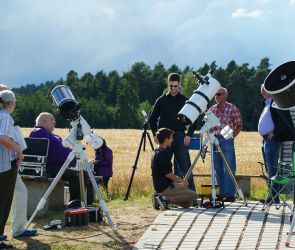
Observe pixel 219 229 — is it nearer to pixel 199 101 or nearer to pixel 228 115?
pixel 199 101

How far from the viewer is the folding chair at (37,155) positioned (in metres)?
9.98

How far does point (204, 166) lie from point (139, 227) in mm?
11389

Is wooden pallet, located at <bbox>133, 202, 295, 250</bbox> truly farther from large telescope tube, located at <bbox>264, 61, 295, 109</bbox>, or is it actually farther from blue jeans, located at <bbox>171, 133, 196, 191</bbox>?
large telescope tube, located at <bbox>264, 61, 295, 109</bbox>

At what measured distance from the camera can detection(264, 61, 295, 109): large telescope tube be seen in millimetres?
6488

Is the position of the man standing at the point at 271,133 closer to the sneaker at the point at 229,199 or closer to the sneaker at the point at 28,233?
the sneaker at the point at 229,199

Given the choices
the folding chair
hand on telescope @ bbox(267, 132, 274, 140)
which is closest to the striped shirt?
the folding chair

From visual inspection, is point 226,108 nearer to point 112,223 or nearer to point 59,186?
point 59,186

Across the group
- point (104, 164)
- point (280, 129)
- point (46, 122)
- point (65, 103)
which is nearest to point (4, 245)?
point (65, 103)

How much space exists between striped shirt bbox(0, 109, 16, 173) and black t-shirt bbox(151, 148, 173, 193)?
274 centimetres

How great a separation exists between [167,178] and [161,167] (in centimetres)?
25

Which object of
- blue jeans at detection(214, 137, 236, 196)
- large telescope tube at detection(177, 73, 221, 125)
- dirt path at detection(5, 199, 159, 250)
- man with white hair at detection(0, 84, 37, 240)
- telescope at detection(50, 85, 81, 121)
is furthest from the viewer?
blue jeans at detection(214, 137, 236, 196)

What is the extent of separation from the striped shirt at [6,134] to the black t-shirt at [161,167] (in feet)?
8.99

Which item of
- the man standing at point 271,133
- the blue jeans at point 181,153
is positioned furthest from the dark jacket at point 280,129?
the blue jeans at point 181,153

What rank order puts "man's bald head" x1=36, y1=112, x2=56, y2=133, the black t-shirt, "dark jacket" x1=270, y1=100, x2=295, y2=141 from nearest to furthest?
the black t-shirt → "dark jacket" x1=270, y1=100, x2=295, y2=141 → "man's bald head" x1=36, y1=112, x2=56, y2=133
